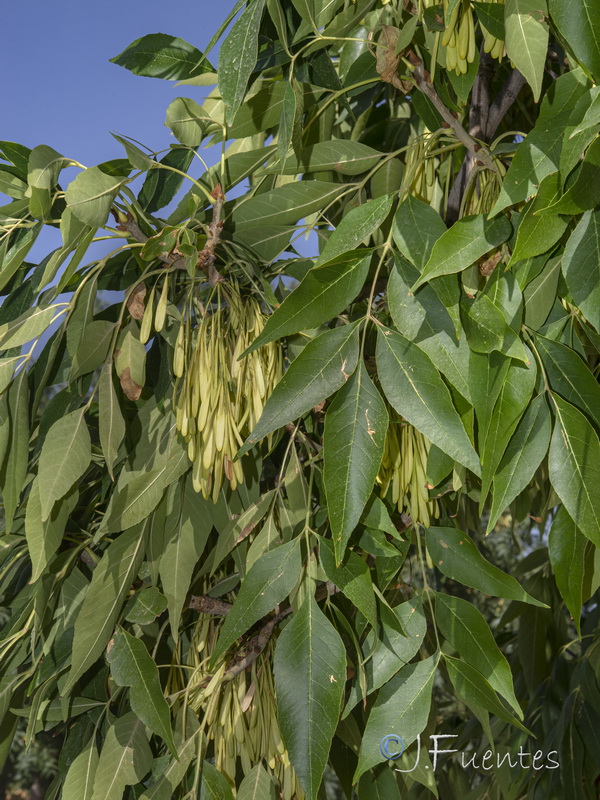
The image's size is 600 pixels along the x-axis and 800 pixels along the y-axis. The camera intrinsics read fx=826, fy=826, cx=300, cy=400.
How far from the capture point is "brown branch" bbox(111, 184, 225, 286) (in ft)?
1.20

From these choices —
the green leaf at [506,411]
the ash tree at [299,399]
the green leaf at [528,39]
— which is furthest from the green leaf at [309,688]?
the green leaf at [528,39]

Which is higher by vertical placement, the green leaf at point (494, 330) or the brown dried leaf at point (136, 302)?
the brown dried leaf at point (136, 302)

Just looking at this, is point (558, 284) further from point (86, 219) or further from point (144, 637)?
point (144, 637)


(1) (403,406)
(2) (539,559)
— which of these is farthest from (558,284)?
(2) (539,559)

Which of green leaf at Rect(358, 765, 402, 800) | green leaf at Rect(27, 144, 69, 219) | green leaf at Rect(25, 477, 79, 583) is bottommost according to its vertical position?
green leaf at Rect(358, 765, 402, 800)

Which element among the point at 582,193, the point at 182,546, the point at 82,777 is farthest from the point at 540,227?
the point at 82,777

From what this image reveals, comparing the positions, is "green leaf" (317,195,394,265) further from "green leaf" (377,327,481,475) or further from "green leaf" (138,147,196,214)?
"green leaf" (138,147,196,214)

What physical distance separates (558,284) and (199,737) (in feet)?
0.88

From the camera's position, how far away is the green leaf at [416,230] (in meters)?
0.30

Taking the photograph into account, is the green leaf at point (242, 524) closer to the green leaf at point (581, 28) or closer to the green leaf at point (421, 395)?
the green leaf at point (421, 395)

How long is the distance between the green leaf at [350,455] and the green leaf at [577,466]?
0.20 ft

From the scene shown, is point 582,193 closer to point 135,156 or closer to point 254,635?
point 135,156

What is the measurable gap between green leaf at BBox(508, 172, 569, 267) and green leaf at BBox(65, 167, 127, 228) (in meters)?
0.16

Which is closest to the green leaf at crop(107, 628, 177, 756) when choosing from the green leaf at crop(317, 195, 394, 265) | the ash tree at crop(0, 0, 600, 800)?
the ash tree at crop(0, 0, 600, 800)
